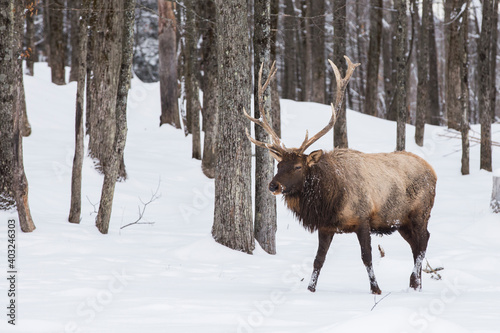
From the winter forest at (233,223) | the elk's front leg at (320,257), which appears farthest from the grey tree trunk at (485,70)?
the elk's front leg at (320,257)

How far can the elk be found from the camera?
238 inches

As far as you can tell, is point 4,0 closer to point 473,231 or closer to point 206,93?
point 206,93

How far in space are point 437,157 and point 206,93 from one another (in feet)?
25.8

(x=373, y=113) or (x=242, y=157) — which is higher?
(x=242, y=157)

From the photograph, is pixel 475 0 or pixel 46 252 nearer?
pixel 46 252

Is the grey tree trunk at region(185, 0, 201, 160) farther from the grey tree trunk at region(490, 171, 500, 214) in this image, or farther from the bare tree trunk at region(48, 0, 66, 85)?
the bare tree trunk at region(48, 0, 66, 85)

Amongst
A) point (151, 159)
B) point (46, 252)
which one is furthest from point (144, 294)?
point (151, 159)

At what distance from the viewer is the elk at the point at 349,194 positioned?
604cm

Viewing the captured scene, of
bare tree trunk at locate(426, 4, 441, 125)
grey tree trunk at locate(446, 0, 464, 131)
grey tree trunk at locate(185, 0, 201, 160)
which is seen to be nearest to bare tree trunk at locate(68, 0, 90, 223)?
grey tree trunk at locate(185, 0, 201, 160)

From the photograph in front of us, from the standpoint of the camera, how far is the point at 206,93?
14.2 meters

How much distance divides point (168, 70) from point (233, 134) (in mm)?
13238

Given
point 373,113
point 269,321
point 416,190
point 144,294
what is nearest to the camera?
point 269,321

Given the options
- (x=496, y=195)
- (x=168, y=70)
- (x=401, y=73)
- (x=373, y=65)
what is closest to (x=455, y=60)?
(x=373, y=65)

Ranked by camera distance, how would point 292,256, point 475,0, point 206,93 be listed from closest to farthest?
1. point 292,256
2. point 206,93
3. point 475,0
